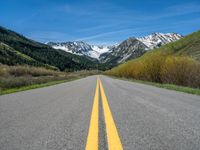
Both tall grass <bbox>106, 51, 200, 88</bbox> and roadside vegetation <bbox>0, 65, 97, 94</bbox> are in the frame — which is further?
roadside vegetation <bbox>0, 65, 97, 94</bbox>

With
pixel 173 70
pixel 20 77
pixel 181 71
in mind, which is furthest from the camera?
pixel 20 77

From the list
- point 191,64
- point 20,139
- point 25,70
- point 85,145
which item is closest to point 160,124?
point 85,145

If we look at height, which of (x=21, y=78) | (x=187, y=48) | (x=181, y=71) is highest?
(x=187, y=48)

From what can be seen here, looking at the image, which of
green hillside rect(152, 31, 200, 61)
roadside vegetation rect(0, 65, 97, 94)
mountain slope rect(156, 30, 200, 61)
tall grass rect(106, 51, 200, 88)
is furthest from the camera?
mountain slope rect(156, 30, 200, 61)

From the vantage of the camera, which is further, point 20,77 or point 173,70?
point 20,77

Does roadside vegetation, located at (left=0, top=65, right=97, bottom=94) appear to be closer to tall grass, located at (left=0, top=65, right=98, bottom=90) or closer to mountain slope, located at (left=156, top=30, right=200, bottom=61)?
tall grass, located at (left=0, top=65, right=98, bottom=90)

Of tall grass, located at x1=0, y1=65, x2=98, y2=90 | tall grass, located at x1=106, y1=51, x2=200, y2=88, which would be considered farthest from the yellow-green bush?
tall grass, located at x1=0, y1=65, x2=98, y2=90

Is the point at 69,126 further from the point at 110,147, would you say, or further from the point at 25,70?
the point at 25,70

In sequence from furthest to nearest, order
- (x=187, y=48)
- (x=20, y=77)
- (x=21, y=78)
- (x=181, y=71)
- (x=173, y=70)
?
1. (x=187, y=48)
2. (x=20, y=77)
3. (x=21, y=78)
4. (x=173, y=70)
5. (x=181, y=71)

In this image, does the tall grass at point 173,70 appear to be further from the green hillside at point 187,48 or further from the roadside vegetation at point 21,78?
the green hillside at point 187,48

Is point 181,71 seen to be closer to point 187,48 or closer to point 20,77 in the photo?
point 20,77

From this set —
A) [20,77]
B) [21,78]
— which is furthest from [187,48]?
[21,78]

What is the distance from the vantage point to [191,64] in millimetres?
18641

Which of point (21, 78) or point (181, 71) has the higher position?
point (181, 71)
